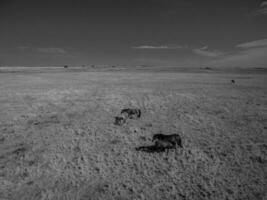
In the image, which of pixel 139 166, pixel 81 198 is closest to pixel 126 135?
pixel 139 166

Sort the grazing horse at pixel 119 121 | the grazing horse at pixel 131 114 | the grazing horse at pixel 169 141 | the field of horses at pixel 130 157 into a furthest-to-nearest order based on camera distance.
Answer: the grazing horse at pixel 131 114, the grazing horse at pixel 119 121, the grazing horse at pixel 169 141, the field of horses at pixel 130 157

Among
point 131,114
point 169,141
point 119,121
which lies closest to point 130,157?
point 169,141

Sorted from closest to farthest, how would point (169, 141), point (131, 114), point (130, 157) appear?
point (130, 157), point (169, 141), point (131, 114)

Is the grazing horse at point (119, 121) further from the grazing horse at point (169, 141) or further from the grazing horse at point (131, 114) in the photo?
the grazing horse at point (169, 141)

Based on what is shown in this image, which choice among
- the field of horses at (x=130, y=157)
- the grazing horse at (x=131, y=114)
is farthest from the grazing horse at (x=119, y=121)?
the grazing horse at (x=131, y=114)

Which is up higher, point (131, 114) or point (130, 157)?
point (131, 114)

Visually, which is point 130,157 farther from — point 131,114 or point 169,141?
point 131,114

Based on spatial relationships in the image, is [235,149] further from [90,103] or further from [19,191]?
[90,103]

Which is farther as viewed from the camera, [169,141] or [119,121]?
[119,121]

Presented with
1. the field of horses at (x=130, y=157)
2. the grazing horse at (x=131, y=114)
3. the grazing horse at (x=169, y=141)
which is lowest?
the field of horses at (x=130, y=157)

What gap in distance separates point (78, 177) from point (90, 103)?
29.3 feet

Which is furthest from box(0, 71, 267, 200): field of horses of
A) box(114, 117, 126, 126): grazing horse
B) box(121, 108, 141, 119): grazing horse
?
box(121, 108, 141, 119): grazing horse

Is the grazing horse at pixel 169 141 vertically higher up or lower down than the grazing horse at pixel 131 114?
lower down

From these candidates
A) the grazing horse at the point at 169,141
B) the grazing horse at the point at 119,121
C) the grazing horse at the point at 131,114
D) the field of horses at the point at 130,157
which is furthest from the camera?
the grazing horse at the point at 131,114
